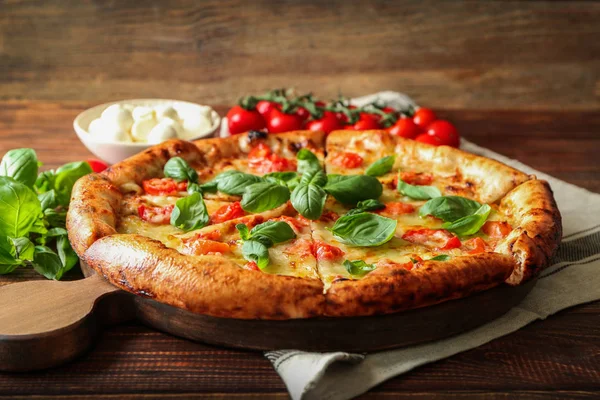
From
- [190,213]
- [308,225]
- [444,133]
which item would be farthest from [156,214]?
[444,133]

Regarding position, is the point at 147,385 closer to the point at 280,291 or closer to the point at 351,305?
the point at 280,291

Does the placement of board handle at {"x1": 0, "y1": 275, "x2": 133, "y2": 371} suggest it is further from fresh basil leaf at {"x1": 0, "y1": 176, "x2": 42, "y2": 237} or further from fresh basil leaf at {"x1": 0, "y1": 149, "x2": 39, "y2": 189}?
fresh basil leaf at {"x1": 0, "y1": 149, "x2": 39, "y2": 189}

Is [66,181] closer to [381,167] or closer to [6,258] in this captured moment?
[6,258]

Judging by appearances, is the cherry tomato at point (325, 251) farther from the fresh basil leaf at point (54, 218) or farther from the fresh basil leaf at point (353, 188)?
the fresh basil leaf at point (54, 218)

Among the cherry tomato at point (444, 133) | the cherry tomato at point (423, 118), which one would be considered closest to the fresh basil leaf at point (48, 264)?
the cherry tomato at point (444, 133)

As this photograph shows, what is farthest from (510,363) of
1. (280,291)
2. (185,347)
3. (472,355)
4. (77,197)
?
(77,197)

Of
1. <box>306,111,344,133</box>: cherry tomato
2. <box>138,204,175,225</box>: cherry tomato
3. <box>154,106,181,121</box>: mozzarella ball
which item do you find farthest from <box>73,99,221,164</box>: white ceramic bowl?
<box>138,204,175,225</box>: cherry tomato

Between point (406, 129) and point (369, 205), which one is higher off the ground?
point (369, 205)
